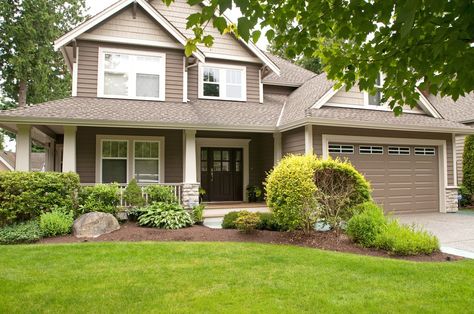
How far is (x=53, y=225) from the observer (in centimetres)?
823

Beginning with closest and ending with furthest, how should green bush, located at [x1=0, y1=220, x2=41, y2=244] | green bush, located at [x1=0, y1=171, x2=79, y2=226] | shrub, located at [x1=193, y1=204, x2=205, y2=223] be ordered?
green bush, located at [x1=0, y1=220, x2=41, y2=244] → green bush, located at [x1=0, y1=171, x2=79, y2=226] → shrub, located at [x1=193, y1=204, x2=205, y2=223]

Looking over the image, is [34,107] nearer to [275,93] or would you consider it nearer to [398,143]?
[275,93]

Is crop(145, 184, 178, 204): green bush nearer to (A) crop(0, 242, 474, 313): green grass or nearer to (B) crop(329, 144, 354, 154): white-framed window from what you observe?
(A) crop(0, 242, 474, 313): green grass

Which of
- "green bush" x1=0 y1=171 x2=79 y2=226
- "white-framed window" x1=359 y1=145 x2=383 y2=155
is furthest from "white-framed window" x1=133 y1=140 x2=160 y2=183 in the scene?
"white-framed window" x1=359 y1=145 x2=383 y2=155

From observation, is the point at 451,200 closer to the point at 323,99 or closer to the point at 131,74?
the point at 323,99

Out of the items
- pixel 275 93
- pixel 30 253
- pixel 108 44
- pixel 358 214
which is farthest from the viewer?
pixel 275 93

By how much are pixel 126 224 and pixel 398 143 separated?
31.1 feet

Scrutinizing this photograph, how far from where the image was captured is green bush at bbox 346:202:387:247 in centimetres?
732

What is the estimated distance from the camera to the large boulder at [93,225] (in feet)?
27.3

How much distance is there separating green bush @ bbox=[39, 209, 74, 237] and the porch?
2.27m

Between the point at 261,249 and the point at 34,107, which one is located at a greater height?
the point at 34,107

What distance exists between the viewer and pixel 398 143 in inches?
504

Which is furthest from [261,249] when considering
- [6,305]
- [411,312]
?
[6,305]

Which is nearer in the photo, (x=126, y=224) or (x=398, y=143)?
(x=126, y=224)
